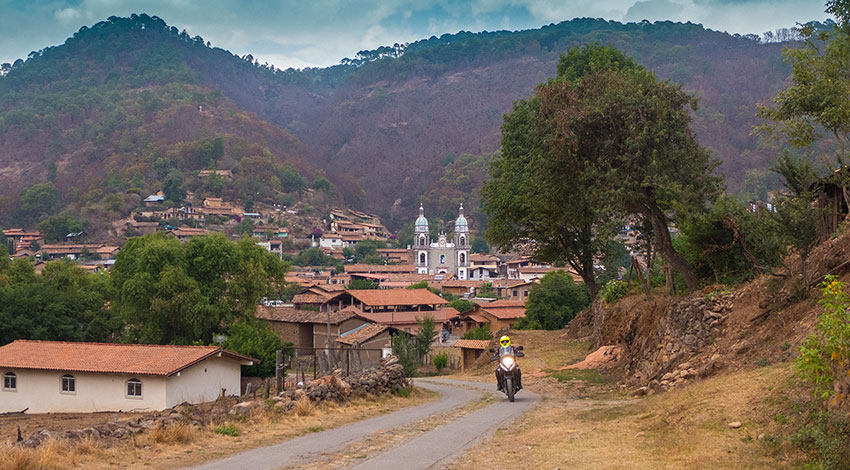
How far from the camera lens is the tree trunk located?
20.9m

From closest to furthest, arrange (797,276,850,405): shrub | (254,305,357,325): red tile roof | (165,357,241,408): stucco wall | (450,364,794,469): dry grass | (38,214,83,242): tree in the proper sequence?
(797,276,850,405): shrub
(450,364,794,469): dry grass
(165,357,241,408): stucco wall
(254,305,357,325): red tile roof
(38,214,83,242): tree

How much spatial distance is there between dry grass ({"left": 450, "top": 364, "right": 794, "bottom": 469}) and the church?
15395 centimetres

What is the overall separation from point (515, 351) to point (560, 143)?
19.5 ft

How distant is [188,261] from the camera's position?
46.2 m

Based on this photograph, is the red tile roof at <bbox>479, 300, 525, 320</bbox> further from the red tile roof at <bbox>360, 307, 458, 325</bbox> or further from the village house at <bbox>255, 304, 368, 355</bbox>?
the village house at <bbox>255, 304, 368, 355</bbox>

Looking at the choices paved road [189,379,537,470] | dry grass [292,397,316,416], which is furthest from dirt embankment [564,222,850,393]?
dry grass [292,397,316,416]

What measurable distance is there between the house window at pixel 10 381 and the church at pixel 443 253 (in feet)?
450

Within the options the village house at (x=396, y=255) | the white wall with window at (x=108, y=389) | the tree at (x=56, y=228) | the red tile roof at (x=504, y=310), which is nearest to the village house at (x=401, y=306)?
the red tile roof at (x=504, y=310)

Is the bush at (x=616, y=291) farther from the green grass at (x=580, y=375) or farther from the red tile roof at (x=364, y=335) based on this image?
the red tile roof at (x=364, y=335)

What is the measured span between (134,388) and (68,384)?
9.89 feet

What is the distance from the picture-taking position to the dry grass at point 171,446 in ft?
32.5

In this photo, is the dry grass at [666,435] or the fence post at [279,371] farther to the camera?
the fence post at [279,371]

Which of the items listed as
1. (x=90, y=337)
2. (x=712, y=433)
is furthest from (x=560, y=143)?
(x=90, y=337)

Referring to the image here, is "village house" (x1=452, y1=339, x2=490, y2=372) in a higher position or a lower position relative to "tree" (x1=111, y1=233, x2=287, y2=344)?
lower
